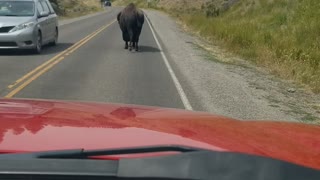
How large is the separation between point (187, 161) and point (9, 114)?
1433 millimetres

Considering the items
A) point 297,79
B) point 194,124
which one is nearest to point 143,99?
point 297,79

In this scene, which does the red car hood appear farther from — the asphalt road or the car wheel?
the car wheel

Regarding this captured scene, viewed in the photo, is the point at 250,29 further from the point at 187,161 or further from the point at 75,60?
the point at 187,161

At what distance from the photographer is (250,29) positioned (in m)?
29.0

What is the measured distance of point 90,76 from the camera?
13961 millimetres

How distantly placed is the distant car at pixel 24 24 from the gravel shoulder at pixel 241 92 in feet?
13.1

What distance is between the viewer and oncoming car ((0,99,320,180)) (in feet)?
7.04

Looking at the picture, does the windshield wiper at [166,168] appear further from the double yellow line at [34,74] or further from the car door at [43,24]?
the car door at [43,24]

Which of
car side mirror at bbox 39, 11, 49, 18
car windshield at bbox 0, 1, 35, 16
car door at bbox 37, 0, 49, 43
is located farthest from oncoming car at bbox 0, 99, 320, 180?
car side mirror at bbox 39, 11, 49, 18

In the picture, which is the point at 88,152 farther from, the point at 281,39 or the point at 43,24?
the point at 281,39

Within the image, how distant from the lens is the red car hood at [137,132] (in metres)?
2.67

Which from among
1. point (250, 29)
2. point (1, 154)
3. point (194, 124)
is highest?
point (1, 154)

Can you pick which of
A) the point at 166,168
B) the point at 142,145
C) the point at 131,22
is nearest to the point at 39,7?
the point at 131,22

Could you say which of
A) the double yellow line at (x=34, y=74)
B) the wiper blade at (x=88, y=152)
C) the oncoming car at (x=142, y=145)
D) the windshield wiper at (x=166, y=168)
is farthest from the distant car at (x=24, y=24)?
the windshield wiper at (x=166, y=168)
